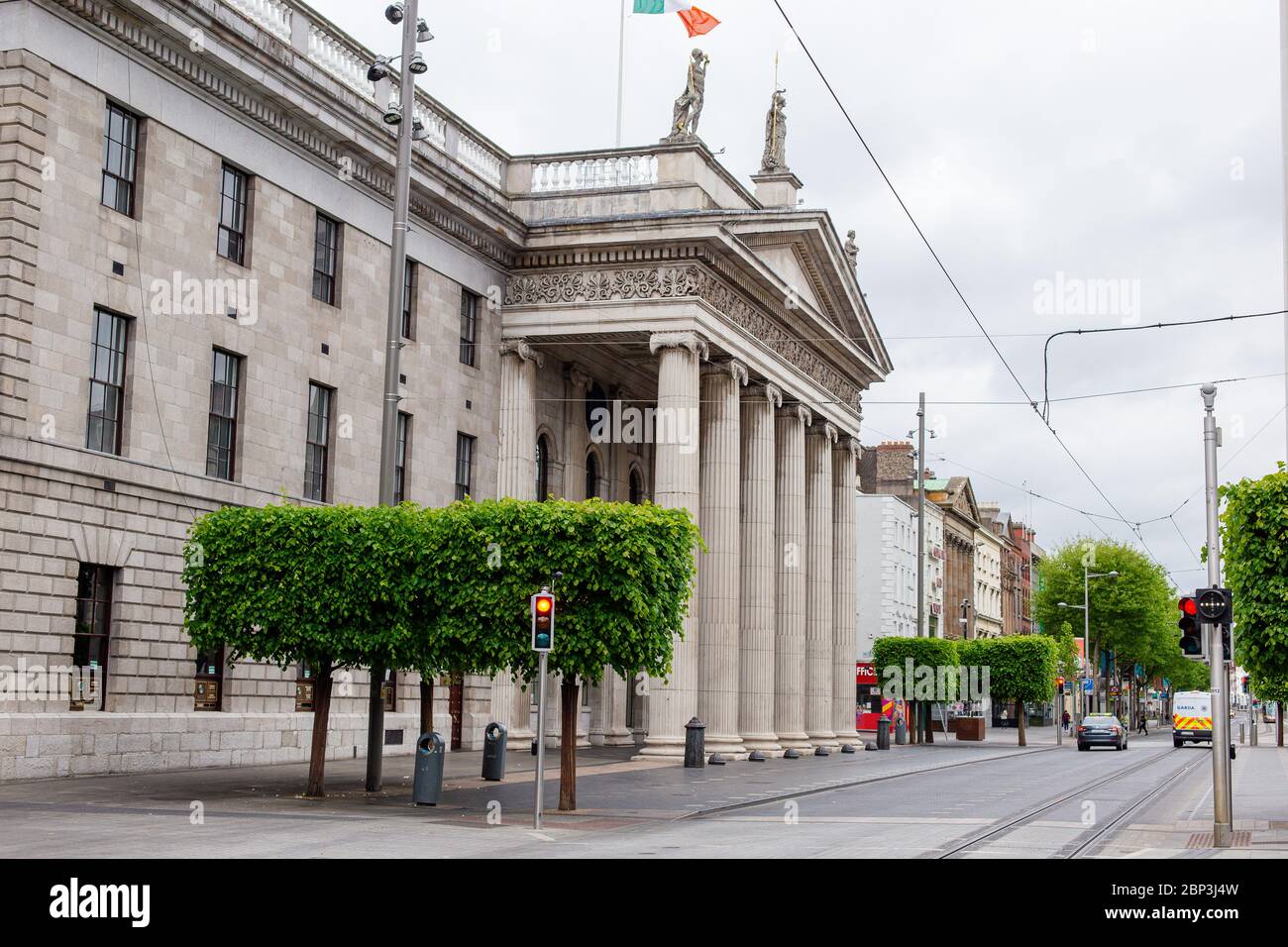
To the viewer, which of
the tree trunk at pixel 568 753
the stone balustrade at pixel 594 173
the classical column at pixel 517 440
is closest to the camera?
the tree trunk at pixel 568 753

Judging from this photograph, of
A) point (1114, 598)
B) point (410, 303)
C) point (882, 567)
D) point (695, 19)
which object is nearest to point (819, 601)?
point (410, 303)

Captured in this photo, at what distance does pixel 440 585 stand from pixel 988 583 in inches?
4108

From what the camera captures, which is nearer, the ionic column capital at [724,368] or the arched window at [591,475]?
the ionic column capital at [724,368]

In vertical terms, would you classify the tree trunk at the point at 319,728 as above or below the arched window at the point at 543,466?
below

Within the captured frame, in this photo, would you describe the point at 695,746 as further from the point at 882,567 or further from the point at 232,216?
the point at 882,567

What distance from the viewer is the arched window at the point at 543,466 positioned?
4466cm

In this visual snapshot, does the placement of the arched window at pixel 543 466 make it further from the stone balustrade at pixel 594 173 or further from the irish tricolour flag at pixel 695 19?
the irish tricolour flag at pixel 695 19

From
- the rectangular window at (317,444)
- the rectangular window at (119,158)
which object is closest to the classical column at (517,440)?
the rectangular window at (317,444)

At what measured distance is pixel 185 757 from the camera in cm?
2838

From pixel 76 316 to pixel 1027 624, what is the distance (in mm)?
126481

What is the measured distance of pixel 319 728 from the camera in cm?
2431

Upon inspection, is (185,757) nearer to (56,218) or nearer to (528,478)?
(56,218)

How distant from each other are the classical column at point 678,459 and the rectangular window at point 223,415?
1254cm
